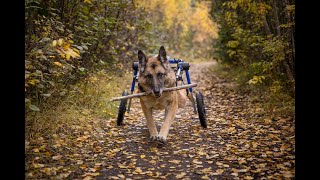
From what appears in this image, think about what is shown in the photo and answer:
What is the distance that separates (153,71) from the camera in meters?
5.64

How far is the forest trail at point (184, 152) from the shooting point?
4.31 m

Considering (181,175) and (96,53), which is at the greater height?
(96,53)

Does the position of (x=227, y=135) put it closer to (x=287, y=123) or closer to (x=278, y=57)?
(x=287, y=123)

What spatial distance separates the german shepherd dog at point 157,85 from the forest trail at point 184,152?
309mm

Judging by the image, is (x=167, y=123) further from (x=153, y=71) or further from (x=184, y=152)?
(x=153, y=71)

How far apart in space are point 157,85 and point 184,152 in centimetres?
123

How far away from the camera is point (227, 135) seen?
6.20 m

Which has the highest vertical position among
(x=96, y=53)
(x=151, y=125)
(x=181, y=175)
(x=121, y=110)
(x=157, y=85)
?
(x=96, y=53)

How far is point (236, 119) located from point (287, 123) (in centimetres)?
120

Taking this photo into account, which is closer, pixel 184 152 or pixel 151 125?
pixel 184 152

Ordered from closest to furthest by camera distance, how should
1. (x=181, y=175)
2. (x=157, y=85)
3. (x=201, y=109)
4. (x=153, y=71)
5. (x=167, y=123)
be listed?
(x=181, y=175)
(x=157, y=85)
(x=153, y=71)
(x=167, y=123)
(x=201, y=109)

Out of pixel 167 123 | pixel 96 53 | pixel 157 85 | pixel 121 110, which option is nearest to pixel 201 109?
pixel 167 123

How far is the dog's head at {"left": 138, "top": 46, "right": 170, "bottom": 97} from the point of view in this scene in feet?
18.2
